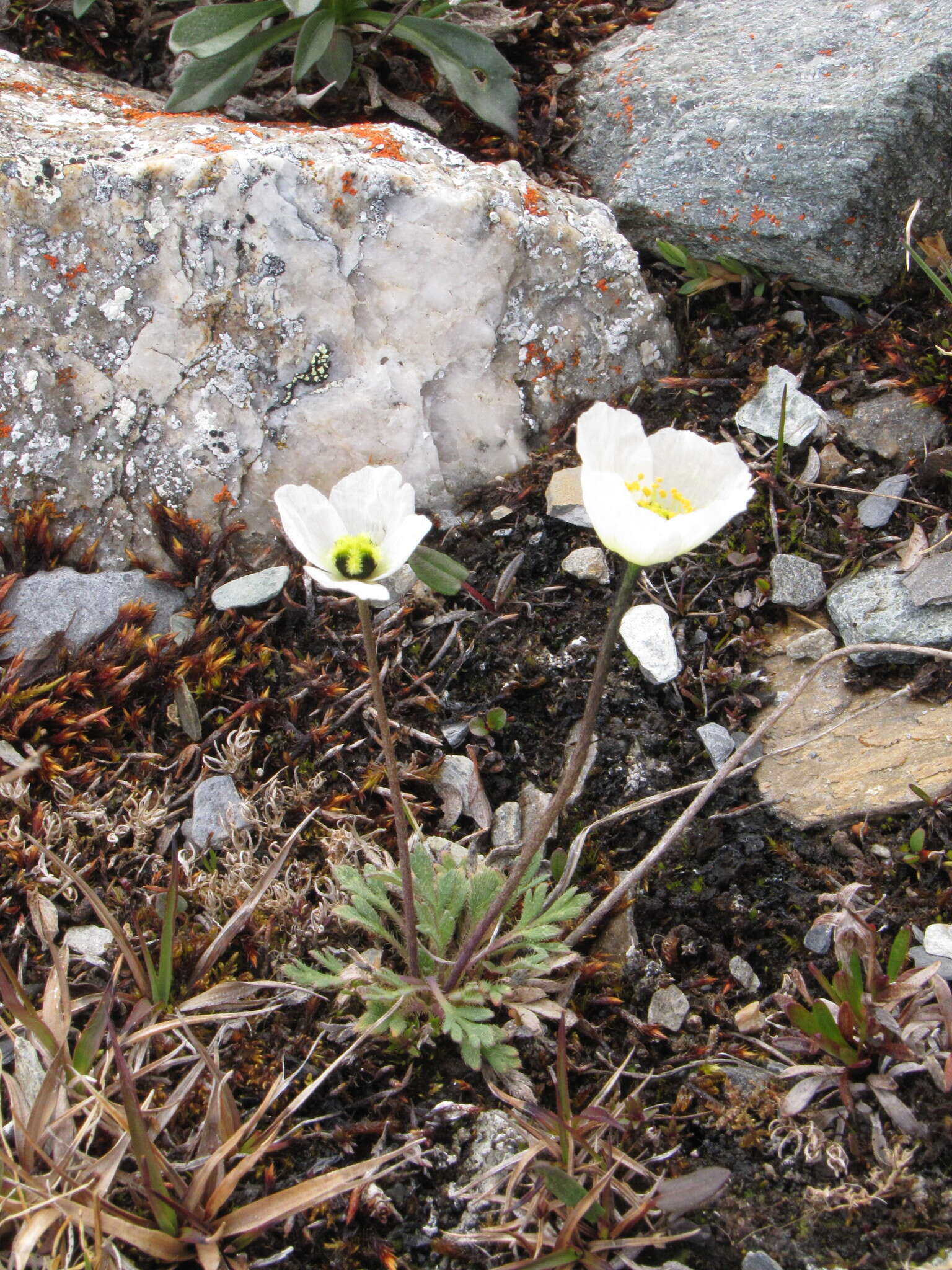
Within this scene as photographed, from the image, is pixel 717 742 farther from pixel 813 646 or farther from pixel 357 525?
pixel 357 525

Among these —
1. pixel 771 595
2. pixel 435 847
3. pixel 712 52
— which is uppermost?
pixel 712 52

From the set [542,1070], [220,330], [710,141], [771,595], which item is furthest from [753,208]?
[542,1070]

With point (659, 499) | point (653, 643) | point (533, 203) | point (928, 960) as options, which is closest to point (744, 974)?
point (928, 960)

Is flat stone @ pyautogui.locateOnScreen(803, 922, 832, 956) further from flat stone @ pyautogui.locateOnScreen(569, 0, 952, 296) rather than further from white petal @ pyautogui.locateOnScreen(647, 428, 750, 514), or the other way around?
flat stone @ pyautogui.locateOnScreen(569, 0, 952, 296)

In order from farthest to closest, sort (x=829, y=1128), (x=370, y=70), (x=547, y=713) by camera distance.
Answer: (x=370, y=70)
(x=547, y=713)
(x=829, y=1128)

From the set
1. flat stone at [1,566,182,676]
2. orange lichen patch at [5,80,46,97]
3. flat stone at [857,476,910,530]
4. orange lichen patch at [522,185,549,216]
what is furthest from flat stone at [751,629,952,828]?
orange lichen patch at [5,80,46,97]

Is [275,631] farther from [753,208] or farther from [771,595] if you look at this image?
[753,208]
